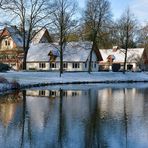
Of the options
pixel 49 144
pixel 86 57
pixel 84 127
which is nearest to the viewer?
pixel 49 144

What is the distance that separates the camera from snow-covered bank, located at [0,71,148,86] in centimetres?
5753

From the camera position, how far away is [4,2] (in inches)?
2130

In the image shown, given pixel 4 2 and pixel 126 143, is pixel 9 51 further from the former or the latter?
pixel 126 143

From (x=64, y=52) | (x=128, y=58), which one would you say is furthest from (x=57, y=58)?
(x=128, y=58)

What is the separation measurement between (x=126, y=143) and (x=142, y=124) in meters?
5.12

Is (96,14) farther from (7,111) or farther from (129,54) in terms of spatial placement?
(7,111)

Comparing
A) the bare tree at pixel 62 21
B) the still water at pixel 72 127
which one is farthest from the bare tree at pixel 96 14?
the still water at pixel 72 127

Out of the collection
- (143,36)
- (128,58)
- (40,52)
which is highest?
(143,36)

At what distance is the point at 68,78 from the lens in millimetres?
66625

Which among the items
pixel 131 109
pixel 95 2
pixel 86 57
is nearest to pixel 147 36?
pixel 86 57

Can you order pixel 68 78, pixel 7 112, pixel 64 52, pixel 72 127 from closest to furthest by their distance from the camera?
1. pixel 72 127
2. pixel 7 112
3. pixel 68 78
4. pixel 64 52

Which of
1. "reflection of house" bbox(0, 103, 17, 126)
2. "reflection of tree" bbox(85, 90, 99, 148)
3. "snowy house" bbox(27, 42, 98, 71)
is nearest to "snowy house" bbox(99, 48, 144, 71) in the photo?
"snowy house" bbox(27, 42, 98, 71)

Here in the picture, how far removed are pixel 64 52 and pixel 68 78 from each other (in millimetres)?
24340

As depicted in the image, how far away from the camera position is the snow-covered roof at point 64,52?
3463 inches
